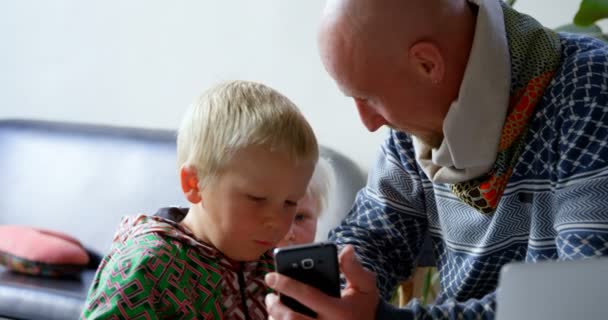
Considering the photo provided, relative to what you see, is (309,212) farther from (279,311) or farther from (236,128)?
(279,311)

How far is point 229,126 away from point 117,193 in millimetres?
1342

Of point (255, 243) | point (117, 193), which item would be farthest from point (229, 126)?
point (117, 193)

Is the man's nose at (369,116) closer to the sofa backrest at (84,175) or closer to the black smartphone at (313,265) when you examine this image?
the black smartphone at (313,265)

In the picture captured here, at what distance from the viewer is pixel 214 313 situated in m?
1.29

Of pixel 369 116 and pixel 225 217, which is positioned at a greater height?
pixel 369 116

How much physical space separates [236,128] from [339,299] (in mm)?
322

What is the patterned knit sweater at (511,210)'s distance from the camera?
1154 millimetres

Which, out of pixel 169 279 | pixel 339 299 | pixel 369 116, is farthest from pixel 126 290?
pixel 369 116

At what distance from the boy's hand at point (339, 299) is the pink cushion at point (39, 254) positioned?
1.30m

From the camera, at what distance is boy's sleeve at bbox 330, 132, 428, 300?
145 centimetres

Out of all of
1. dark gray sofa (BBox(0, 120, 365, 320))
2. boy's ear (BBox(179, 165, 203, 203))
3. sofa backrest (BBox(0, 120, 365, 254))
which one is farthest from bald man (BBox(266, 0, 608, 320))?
sofa backrest (BBox(0, 120, 365, 254))

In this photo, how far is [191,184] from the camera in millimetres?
1354

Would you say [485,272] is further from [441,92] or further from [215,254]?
[215,254]

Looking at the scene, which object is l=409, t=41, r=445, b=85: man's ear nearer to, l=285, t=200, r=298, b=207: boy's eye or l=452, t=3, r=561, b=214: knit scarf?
l=452, t=3, r=561, b=214: knit scarf
